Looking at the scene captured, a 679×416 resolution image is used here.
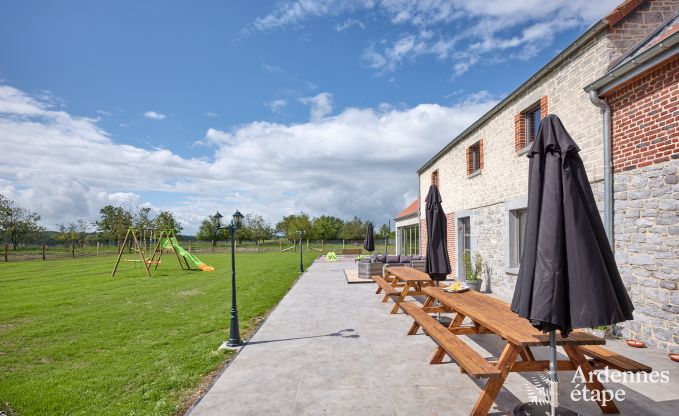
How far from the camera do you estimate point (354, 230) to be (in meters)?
68.8

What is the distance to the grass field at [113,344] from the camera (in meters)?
4.12

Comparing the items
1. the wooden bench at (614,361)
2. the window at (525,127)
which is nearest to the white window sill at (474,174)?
the window at (525,127)

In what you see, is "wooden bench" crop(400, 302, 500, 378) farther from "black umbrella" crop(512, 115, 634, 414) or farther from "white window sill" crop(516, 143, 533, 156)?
"white window sill" crop(516, 143, 533, 156)

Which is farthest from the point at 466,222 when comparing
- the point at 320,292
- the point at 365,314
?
the point at 365,314

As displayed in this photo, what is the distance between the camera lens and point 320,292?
11.3 metres

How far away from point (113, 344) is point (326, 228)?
64351mm

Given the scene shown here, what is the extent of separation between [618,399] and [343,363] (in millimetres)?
3075

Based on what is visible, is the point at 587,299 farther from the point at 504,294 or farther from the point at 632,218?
the point at 504,294

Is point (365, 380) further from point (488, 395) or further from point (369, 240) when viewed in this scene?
point (369, 240)

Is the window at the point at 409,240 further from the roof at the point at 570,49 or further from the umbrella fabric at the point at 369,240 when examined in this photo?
the roof at the point at 570,49

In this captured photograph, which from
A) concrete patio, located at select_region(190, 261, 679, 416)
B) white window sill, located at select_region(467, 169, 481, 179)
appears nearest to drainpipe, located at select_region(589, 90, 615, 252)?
concrete patio, located at select_region(190, 261, 679, 416)

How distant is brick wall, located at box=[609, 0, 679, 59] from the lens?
6.30m

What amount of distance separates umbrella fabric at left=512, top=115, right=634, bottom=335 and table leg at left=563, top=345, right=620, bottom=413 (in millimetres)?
945

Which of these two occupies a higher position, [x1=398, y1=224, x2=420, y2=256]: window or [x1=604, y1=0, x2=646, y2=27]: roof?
[x1=604, y1=0, x2=646, y2=27]: roof
